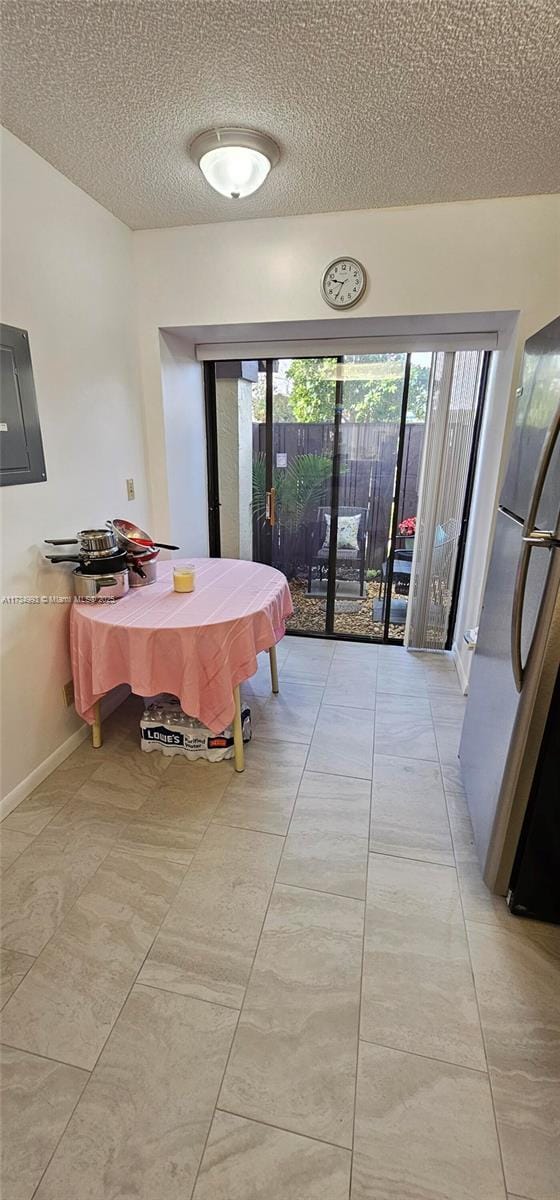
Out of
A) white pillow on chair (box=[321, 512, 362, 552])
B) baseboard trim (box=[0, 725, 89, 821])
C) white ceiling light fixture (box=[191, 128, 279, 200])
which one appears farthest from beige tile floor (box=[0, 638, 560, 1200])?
white ceiling light fixture (box=[191, 128, 279, 200])

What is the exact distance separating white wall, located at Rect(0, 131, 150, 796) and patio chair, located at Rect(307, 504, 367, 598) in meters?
1.46

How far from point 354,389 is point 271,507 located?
0.94m

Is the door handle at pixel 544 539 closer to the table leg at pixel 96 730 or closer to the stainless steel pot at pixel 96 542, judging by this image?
the stainless steel pot at pixel 96 542

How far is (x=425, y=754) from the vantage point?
2324mm

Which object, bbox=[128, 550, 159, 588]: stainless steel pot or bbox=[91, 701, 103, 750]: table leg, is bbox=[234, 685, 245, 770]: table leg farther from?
bbox=[128, 550, 159, 588]: stainless steel pot

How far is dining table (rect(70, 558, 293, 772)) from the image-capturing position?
194 cm

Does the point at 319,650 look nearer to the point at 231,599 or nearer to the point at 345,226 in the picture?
the point at 231,599

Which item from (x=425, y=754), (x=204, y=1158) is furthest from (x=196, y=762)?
(x=204, y=1158)

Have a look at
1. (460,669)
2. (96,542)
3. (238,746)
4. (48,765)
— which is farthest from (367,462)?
(48,765)

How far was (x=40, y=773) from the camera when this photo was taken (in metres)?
2.14

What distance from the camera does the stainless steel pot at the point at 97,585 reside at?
2.16 meters

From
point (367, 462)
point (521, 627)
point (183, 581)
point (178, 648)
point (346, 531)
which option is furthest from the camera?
point (346, 531)

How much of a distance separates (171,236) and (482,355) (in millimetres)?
1829

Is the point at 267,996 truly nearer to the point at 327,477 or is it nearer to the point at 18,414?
the point at 18,414
